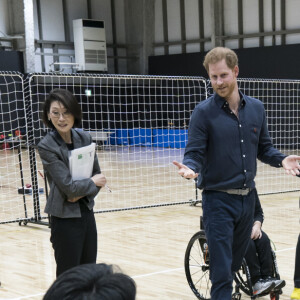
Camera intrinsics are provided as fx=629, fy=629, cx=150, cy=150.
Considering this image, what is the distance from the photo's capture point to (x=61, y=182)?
388 centimetres

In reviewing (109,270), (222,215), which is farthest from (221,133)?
(109,270)

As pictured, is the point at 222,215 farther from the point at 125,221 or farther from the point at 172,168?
the point at 172,168

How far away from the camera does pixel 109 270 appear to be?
3.98 feet

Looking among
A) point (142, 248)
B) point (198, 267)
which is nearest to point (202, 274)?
point (198, 267)

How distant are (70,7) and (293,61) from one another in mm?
10121

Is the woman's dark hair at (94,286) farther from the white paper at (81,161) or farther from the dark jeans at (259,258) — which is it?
the dark jeans at (259,258)

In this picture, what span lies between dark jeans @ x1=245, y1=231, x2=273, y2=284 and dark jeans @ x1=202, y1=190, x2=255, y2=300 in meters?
0.88

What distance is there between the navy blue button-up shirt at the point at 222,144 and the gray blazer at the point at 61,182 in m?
0.70

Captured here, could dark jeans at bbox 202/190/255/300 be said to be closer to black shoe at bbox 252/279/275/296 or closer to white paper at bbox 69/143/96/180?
white paper at bbox 69/143/96/180

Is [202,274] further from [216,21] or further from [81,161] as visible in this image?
[216,21]

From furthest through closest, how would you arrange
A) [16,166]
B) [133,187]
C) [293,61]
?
[293,61]
[16,166]
[133,187]

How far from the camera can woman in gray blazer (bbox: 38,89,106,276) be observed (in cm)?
382

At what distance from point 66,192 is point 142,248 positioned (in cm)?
349

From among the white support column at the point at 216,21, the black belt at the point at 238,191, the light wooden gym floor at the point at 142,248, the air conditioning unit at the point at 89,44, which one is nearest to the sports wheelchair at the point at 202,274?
the light wooden gym floor at the point at 142,248
